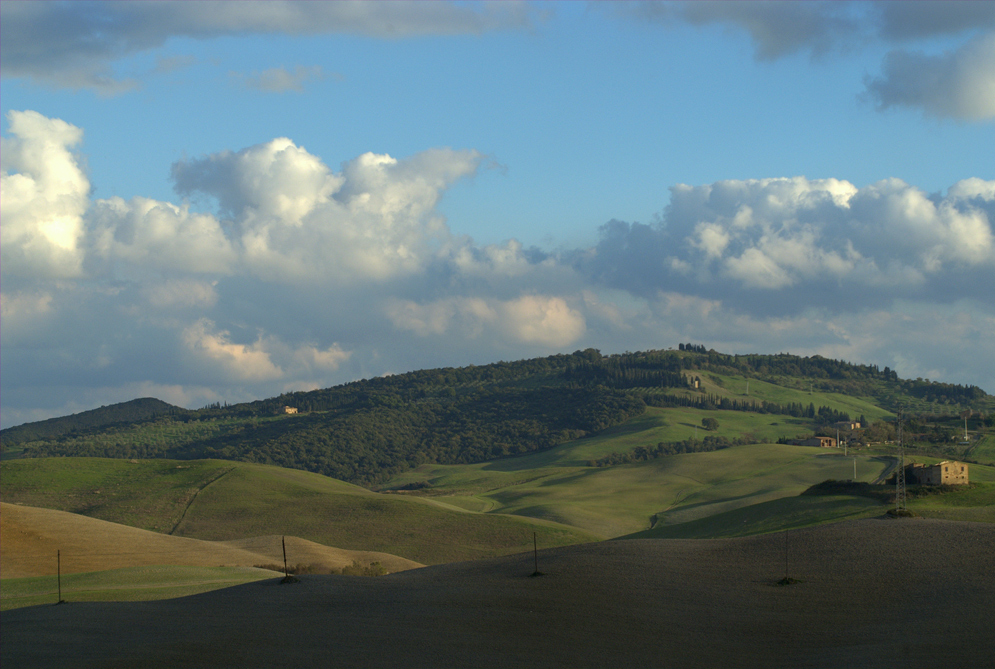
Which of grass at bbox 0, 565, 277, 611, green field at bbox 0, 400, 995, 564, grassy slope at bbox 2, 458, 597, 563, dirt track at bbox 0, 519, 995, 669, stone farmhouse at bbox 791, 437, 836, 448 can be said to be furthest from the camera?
stone farmhouse at bbox 791, 437, 836, 448

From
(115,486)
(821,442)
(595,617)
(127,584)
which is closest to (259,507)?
(115,486)

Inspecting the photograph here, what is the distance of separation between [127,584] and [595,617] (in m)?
30.4

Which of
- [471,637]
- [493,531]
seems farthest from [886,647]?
[493,531]

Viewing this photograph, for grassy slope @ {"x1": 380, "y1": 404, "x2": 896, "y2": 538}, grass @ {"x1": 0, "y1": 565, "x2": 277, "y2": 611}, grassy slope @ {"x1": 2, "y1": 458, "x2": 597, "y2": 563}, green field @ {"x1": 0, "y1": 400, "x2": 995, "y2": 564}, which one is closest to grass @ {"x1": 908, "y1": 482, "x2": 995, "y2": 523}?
green field @ {"x1": 0, "y1": 400, "x2": 995, "y2": 564}

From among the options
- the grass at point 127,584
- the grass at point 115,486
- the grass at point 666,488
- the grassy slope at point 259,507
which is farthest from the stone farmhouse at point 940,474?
the grass at point 115,486

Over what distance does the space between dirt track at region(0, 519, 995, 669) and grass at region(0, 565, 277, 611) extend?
8300 mm

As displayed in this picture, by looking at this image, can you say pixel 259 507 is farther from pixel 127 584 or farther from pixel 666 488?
pixel 127 584

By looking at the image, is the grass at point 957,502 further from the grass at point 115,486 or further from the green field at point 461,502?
the grass at point 115,486

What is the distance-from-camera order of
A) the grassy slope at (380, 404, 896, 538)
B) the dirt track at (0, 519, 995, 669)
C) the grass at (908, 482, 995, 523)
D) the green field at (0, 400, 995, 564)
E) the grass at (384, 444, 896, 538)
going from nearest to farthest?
the dirt track at (0, 519, 995, 669) → the grass at (908, 482, 995, 523) → the green field at (0, 400, 995, 564) → the grass at (384, 444, 896, 538) → the grassy slope at (380, 404, 896, 538)

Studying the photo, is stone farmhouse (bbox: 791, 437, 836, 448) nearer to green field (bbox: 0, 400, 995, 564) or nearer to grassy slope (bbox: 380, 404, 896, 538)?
grassy slope (bbox: 380, 404, 896, 538)

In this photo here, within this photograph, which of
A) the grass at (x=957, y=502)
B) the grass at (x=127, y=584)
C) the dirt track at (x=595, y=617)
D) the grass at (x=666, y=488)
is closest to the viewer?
the dirt track at (x=595, y=617)

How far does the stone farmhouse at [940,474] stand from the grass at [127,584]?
51445 millimetres

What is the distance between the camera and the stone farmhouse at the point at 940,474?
232ft

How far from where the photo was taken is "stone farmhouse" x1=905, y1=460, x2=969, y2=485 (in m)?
70.6
